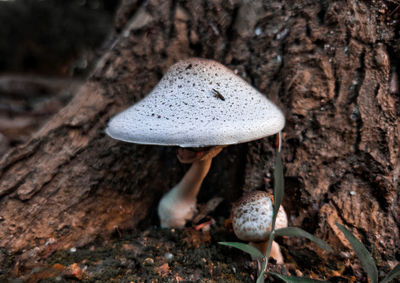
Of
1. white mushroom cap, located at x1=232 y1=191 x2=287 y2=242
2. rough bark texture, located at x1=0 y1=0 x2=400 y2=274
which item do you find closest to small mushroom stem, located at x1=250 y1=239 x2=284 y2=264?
white mushroom cap, located at x1=232 y1=191 x2=287 y2=242

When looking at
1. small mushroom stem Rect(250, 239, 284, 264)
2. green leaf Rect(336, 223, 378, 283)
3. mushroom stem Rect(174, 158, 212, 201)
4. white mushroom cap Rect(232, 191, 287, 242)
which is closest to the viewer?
green leaf Rect(336, 223, 378, 283)

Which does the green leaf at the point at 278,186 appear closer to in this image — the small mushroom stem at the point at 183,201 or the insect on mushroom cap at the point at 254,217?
the insect on mushroom cap at the point at 254,217

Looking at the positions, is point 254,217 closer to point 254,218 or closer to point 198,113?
point 254,218

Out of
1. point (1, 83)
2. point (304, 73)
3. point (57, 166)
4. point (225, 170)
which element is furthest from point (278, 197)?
point (1, 83)

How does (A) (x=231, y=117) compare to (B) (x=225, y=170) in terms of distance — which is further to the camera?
(B) (x=225, y=170)

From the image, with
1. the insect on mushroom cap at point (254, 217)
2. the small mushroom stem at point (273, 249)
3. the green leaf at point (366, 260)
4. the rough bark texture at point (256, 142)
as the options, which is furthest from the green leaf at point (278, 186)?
the rough bark texture at point (256, 142)

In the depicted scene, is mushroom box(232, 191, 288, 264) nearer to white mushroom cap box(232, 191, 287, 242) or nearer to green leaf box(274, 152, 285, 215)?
white mushroom cap box(232, 191, 287, 242)

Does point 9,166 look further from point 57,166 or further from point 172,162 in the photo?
point 172,162

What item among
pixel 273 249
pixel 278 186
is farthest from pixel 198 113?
pixel 273 249
